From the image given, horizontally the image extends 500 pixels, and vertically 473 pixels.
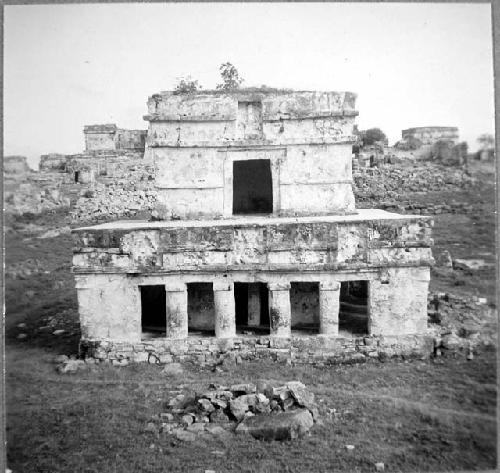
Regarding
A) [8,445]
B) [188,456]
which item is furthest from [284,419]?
[8,445]

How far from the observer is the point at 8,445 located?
6.91 meters

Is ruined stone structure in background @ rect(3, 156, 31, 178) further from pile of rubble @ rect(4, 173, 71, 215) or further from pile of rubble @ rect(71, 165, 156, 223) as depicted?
pile of rubble @ rect(71, 165, 156, 223)

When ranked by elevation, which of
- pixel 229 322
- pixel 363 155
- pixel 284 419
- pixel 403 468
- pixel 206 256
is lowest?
pixel 403 468

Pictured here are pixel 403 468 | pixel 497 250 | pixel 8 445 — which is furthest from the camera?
pixel 497 250

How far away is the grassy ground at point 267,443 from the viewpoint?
Result: 21.1ft

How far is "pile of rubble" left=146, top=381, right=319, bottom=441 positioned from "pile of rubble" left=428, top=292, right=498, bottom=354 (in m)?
3.09

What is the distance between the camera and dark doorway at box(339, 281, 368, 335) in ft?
31.4

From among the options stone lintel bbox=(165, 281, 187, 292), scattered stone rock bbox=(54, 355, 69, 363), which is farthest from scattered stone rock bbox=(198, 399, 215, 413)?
scattered stone rock bbox=(54, 355, 69, 363)

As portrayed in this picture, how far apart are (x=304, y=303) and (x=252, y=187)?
4.21m

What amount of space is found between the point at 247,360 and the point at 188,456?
2.60m

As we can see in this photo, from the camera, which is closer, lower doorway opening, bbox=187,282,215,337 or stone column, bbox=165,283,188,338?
stone column, bbox=165,283,188,338

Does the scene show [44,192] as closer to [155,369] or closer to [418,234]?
[155,369]

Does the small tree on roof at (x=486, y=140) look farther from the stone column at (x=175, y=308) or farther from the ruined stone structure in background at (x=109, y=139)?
the ruined stone structure in background at (x=109, y=139)

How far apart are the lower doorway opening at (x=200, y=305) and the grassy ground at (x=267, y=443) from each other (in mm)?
1470
